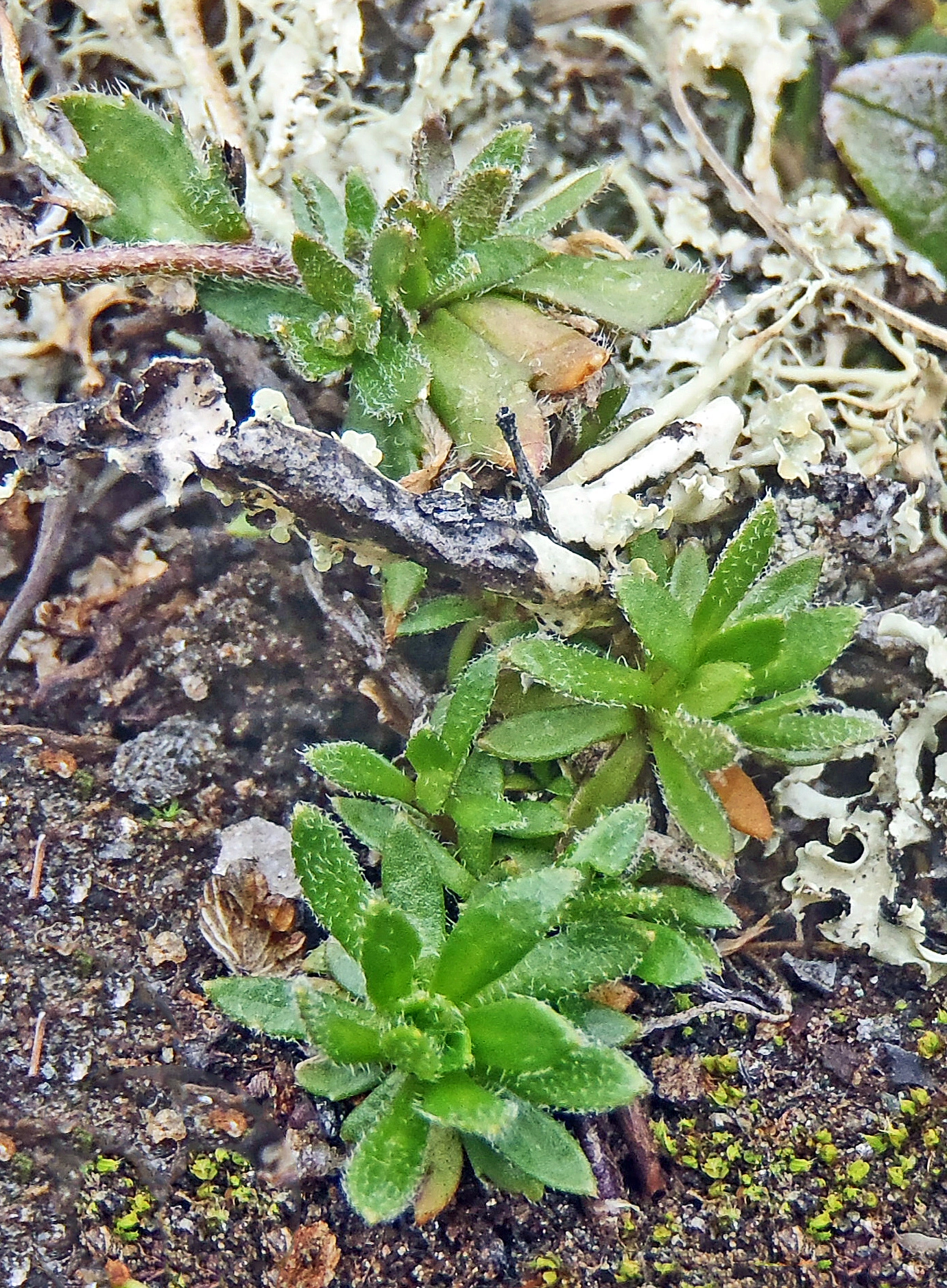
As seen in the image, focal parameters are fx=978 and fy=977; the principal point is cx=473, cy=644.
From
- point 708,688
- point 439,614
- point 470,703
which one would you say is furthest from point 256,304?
point 708,688

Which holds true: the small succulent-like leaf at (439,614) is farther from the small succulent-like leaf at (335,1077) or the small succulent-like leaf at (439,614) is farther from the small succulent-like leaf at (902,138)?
the small succulent-like leaf at (902,138)

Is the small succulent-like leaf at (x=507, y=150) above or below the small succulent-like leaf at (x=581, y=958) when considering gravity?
above

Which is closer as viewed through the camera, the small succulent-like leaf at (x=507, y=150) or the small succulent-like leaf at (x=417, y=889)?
the small succulent-like leaf at (x=417, y=889)

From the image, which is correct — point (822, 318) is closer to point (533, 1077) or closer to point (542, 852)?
point (542, 852)

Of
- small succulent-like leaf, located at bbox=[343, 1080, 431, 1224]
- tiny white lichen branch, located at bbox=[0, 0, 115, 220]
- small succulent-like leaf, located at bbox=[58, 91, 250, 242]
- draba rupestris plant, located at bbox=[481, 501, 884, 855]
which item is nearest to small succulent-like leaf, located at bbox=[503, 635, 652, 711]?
draba rupestris plant, located at bbox=[481, 501, 884, 855]

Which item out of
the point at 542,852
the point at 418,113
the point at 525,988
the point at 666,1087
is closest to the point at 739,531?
the point at 542,852

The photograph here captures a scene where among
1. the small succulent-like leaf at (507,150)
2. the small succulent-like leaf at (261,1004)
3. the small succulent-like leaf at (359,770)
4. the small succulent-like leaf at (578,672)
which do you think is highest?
the small succulent-like leaf at (507,150)

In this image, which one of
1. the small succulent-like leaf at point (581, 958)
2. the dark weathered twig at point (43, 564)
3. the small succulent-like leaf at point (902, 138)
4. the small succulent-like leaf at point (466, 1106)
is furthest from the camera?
the small succulent-like leaf at point (902, 138)

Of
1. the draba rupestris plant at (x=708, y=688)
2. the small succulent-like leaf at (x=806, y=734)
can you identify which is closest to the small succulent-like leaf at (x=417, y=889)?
the draba rupestris plant at (x=708, y=688)
